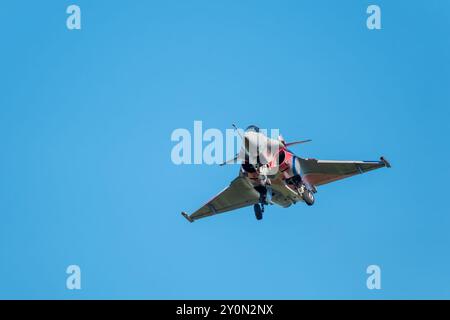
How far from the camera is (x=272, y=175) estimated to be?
138 feet

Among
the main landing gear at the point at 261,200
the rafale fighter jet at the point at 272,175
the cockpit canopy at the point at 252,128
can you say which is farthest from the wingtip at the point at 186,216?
the cockpit canopy at the point at 252,128

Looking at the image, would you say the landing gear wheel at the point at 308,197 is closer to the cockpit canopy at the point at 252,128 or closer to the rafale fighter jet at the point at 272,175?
the rafale fighter jet at the point at 272,175

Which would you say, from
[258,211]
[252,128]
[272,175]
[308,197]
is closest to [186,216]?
[258,211]

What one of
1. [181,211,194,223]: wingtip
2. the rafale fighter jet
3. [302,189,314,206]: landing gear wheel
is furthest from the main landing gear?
[181,211,194,223]: wingtip

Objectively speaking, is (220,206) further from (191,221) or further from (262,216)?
(262,216)

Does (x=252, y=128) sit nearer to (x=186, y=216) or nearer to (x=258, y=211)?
(x=258, y=211)

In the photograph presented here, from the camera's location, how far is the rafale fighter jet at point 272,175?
40594 millimetres
